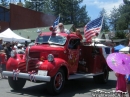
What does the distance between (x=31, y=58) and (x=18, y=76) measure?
803mm

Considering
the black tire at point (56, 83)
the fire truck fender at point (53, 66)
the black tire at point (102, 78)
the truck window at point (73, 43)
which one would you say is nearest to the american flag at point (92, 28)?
the truck window at point (73, 43)

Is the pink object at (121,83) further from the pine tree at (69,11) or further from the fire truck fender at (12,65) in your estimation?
the pine tree at (69,11)

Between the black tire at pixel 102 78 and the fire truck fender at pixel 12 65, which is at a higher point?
the fire truck fender at pixel 12 65

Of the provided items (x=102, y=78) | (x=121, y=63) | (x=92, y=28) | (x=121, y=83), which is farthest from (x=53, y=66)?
(x=102, y=78)

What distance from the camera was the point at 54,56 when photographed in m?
8.95

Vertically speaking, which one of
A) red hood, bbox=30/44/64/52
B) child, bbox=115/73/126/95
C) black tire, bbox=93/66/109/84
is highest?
red hood, bbox=30/44/64/52

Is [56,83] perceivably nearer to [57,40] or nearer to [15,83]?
[15,83]

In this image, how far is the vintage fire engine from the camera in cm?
804

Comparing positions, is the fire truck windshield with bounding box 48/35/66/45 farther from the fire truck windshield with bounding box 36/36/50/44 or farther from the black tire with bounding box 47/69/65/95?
the black tire with bounding box 47/69/65/95

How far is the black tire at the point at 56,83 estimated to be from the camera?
26.3 ft

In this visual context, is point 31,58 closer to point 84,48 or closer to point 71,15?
point 84,48

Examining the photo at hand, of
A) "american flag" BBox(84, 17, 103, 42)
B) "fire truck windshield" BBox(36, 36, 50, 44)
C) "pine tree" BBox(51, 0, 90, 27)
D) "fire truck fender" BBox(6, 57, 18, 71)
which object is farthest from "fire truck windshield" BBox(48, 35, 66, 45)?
"pine tree" BBox(51, 0, 90, 27)

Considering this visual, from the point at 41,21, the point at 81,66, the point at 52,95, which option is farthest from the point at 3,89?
the point at 41,21

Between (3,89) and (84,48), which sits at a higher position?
(84,48)
